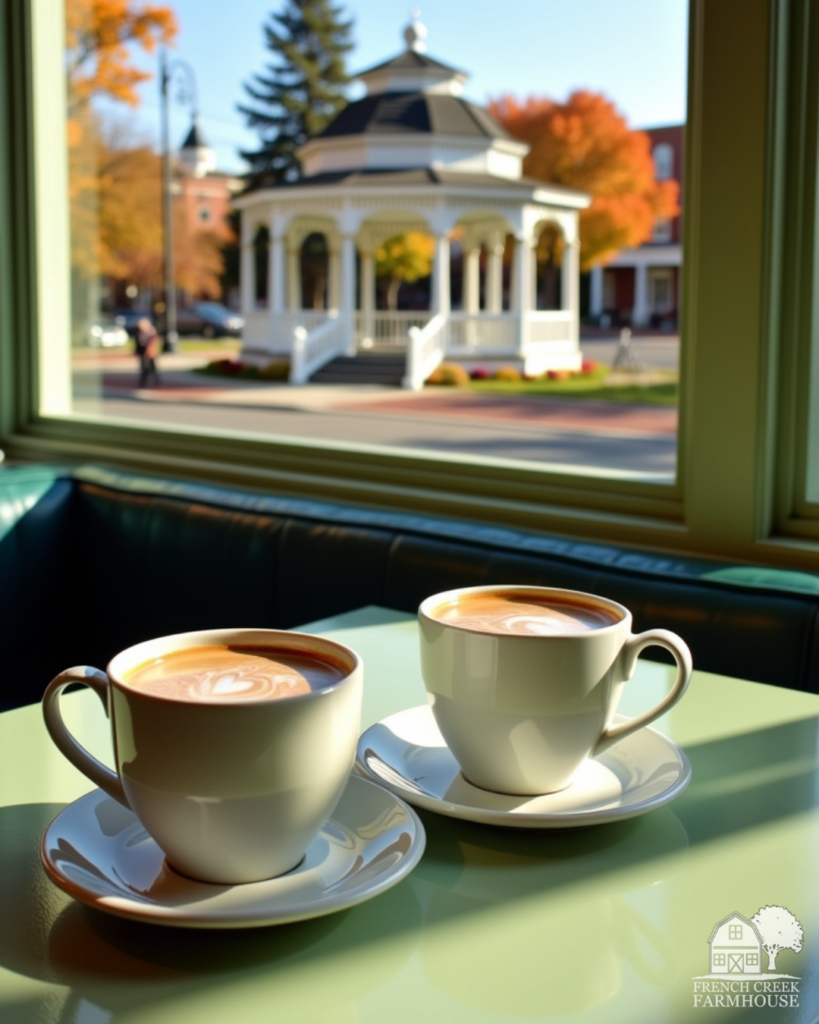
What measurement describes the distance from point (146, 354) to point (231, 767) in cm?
588

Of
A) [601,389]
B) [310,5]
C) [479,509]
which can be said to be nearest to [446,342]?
[310,5]

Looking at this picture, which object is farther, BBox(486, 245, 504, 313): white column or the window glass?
BBox(486, 245, 504, 313): white column

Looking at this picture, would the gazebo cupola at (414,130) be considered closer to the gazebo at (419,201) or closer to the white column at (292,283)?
the gazebo at (419,201)

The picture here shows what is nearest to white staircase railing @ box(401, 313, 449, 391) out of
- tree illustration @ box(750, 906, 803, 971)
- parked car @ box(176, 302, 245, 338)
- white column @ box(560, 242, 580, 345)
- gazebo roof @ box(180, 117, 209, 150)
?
white column @ box(560, 242, 580, 345)

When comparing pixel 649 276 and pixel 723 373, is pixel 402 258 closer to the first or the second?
pixel 649 276

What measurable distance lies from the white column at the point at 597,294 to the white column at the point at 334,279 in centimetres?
259

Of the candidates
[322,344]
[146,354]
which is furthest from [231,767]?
[322,344]

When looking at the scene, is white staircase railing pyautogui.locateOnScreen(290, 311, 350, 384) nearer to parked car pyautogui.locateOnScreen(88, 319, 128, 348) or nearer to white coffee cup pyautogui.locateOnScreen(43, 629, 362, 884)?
parked car pyautogui.locateOnScreen(88, 319, 128, 348)

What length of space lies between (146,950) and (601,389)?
4.36 metres

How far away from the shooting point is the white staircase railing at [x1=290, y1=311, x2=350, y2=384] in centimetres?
803

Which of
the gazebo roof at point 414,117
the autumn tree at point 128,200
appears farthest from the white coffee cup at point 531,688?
the autumn tree at point 128,200

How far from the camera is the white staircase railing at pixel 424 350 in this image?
272 inches

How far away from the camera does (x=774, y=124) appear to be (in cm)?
159

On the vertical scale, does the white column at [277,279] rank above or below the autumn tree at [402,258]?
below
